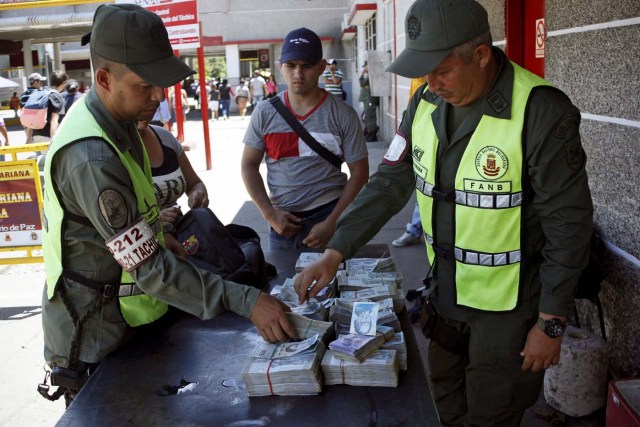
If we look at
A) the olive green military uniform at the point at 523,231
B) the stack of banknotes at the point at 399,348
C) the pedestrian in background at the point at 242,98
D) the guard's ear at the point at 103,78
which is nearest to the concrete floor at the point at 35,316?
the olive green military uniform at the point at 523,231

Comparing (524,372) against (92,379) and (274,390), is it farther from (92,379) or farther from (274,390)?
(92,379)

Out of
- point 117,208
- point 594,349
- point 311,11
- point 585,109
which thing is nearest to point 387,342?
point 117,208

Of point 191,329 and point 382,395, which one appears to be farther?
point 191,329

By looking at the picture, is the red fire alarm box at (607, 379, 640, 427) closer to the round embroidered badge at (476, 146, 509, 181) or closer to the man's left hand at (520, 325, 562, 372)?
the man's left hand at (520, 325, 562, 372)

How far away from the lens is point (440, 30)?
83.2 inches

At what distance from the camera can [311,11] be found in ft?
99.2

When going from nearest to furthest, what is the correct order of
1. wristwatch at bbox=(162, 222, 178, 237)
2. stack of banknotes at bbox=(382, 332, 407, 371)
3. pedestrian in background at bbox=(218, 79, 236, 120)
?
stack of banknotes at bbox=(382, 332, 407, 371) → wristwatch at bbox=(162, 222, 178, 237) → pedestrian in background at bbox=(218, 79, 236, 120)

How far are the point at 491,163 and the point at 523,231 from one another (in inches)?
10.0

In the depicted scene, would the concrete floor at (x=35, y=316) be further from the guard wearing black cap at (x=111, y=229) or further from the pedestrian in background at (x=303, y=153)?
the guard wearing black cap at (x=111, y=229)

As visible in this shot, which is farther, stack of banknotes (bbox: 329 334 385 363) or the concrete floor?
the concrete floor

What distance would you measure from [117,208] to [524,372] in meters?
1.50

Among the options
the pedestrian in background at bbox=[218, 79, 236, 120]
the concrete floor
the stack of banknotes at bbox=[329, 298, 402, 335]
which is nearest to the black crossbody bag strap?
the stack of banknotes at bbox=[329, 298, 402, 335]

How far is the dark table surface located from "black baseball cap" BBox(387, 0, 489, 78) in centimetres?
96

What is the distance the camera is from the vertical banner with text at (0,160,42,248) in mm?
5969
